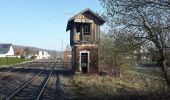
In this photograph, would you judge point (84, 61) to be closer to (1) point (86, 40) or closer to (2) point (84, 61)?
(2) point (84, 61)

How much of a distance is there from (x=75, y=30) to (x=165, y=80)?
1094 inches

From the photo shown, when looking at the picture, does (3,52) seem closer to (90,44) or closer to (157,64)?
(90,44)

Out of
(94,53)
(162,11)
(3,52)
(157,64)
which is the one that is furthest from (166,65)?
(3,52)

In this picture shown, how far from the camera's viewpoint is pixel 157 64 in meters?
15.8

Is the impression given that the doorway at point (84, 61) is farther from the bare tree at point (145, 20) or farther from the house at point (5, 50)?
the house at point (5, 50)

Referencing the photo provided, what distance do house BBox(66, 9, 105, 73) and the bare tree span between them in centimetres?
2525

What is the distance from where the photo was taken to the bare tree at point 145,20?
45.3 feet

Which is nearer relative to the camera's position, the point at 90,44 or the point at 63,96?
the point at 63,96

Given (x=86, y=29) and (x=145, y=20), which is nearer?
(x=145, y=20)

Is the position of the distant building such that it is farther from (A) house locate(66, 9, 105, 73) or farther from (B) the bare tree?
(B) the bare tree

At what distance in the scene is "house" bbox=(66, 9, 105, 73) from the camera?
41656mm

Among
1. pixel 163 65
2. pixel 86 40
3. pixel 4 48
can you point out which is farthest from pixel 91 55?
pixel 4 48

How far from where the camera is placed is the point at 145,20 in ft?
50.2

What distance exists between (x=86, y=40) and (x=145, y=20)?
2736 centimetres
